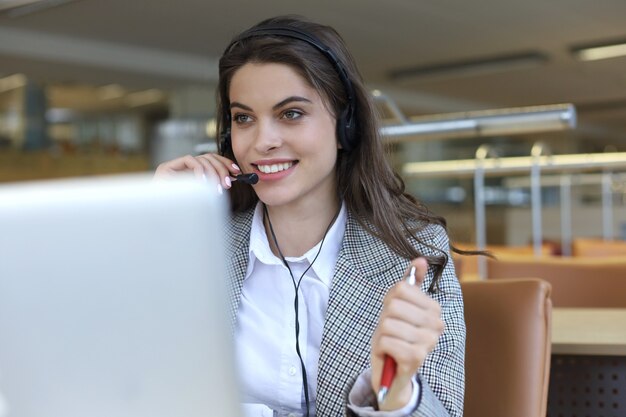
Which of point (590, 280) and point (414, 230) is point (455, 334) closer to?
point (414, 230)

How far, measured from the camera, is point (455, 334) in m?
1.19

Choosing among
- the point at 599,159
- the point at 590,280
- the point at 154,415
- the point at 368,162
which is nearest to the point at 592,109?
the point at 599,159

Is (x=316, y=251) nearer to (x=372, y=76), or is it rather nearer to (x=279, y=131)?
(x=279, y=131)

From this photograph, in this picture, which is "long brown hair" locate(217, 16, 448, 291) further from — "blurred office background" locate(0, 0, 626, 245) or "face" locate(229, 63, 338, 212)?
"blurred office background" locate(0, 0, 626, 245)

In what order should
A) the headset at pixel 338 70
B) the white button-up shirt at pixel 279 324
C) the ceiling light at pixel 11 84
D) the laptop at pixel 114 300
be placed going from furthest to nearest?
the ceiling light at pixel 11 84, the headset at pixel 338 70, the white button-up shirt at pixel 279 324, the laptop at pixel 114 300

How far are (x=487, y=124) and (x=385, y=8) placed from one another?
430cm

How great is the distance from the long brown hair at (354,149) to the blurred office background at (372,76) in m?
0.99

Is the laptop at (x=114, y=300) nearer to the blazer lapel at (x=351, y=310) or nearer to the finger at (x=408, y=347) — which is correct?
the finger at (x=408, y=347)

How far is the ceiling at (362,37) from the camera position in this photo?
6.53 m

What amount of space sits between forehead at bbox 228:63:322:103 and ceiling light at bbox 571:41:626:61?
7.28 meters

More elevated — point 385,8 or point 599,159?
point 385,8

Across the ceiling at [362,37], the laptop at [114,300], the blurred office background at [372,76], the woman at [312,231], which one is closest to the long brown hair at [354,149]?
the woman at [312,231]

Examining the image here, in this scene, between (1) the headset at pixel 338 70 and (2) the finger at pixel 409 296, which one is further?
(1) the headset at pixel 338 70

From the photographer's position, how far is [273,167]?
127cm
